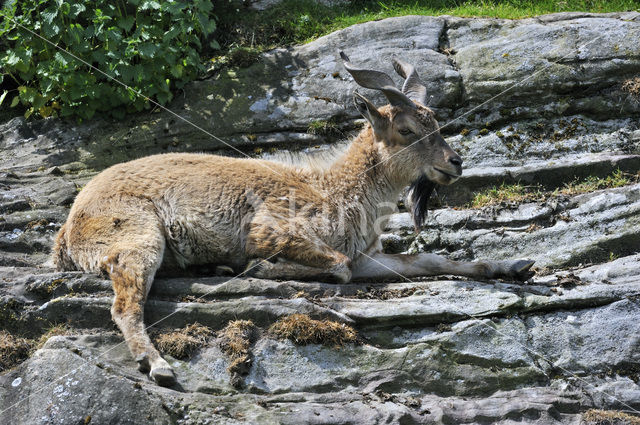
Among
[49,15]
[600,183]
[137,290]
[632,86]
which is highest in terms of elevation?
[49,15]

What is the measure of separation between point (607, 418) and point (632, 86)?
612cm

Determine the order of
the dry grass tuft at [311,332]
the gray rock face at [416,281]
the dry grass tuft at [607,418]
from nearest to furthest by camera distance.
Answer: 1. the dry grass tuft at [607,418]
2. the gray rock face at [416,281]
3. the dry grass tuft at [311,332]

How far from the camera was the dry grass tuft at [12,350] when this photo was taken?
6.32 meters

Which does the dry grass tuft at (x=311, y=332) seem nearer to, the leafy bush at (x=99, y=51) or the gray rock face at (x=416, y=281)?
the gray rock face at (x=416, y=281)

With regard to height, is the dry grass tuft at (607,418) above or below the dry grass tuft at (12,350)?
below

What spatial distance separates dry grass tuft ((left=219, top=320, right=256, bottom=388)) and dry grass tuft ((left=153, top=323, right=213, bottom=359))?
0.18 metres

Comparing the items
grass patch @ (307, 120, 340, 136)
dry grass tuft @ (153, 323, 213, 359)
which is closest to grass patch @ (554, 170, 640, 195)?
grass patch @ (307, 120, 340, 136)

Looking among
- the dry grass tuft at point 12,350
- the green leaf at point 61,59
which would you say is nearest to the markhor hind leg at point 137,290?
the dry grass tuft at point 12,350

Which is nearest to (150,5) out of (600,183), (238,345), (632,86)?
(238,345)

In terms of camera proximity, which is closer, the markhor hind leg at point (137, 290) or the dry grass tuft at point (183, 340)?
the markhor hind leg at point (137, 290)

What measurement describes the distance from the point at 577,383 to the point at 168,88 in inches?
286

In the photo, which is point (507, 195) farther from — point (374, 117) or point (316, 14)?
point (316, 14)

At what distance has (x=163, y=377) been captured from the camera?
607 cm

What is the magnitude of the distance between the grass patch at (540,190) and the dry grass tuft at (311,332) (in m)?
3.49
